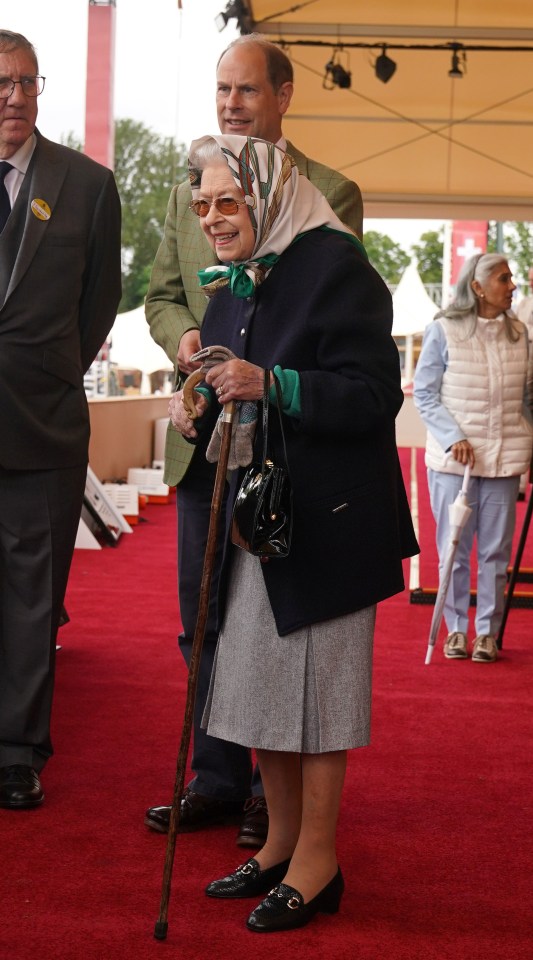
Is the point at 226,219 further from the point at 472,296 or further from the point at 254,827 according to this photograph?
the point at 472,296

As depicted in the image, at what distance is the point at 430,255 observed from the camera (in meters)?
36.1

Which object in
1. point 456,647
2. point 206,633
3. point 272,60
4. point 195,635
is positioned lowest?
point 456,647

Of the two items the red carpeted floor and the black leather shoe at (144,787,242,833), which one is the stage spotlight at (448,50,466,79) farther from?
the black leather shoe at (144,787,242,833)

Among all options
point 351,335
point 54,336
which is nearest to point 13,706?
point 54,336

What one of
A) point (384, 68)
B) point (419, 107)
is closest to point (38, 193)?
point (384, 68)

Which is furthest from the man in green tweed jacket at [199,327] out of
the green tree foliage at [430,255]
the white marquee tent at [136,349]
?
the green tree foliage at [430,255]

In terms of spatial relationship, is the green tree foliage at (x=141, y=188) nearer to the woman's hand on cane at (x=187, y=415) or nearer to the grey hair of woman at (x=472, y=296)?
the grey hair of woman at (x=472, y=296)

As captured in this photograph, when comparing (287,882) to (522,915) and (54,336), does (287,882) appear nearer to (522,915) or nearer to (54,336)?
(522,915)

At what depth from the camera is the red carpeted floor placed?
2359 millimetres

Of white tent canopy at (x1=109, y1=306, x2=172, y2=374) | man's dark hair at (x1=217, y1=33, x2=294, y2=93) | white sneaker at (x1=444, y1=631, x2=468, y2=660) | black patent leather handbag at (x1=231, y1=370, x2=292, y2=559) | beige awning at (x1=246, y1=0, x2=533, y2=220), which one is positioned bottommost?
white sneaker at (x1=444, y1=631, x2=468, y2=660)

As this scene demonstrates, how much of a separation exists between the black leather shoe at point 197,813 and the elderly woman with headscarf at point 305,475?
59 cm

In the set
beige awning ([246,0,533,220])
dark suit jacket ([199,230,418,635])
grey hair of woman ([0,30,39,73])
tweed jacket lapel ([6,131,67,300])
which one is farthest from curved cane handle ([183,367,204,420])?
beige awning ([246,0,533,220])

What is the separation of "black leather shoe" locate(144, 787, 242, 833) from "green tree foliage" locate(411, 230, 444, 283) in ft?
111

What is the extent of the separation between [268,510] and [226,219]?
0.53m
